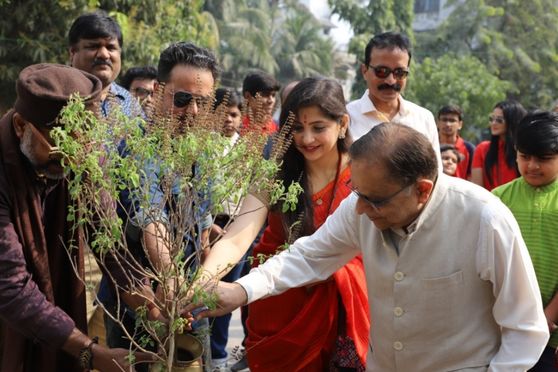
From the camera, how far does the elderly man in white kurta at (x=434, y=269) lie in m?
2.39

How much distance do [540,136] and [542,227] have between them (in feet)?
1.41

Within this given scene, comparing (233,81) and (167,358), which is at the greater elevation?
(167,358)

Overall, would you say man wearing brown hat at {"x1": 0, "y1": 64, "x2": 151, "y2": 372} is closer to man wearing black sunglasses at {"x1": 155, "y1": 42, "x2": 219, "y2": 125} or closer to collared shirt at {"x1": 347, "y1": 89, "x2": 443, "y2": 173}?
man wearing black sunglasses at {"x1": 155, "y1": 42, "x2": 219, "y2": 125}

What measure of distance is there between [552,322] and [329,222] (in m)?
1.34

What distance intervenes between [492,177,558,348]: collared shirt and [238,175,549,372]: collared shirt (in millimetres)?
1194

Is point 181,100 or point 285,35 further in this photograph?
point 285,35

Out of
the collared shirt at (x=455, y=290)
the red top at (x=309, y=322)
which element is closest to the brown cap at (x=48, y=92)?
the collared shirt at (x=455, y=290)

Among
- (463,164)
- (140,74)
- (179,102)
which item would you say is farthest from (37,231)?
(463,164)

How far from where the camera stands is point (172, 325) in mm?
2295

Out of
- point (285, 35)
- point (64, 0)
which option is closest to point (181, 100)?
point (64, 0)

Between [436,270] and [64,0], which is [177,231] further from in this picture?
[64,0]

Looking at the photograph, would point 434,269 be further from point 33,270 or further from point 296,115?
point 33,270

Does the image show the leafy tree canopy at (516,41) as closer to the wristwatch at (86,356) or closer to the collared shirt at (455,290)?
the collared shirt at (455,290)

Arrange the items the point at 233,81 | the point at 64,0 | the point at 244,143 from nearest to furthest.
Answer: the point at 244,143 < the point at 64,0 < the point at 233,81
